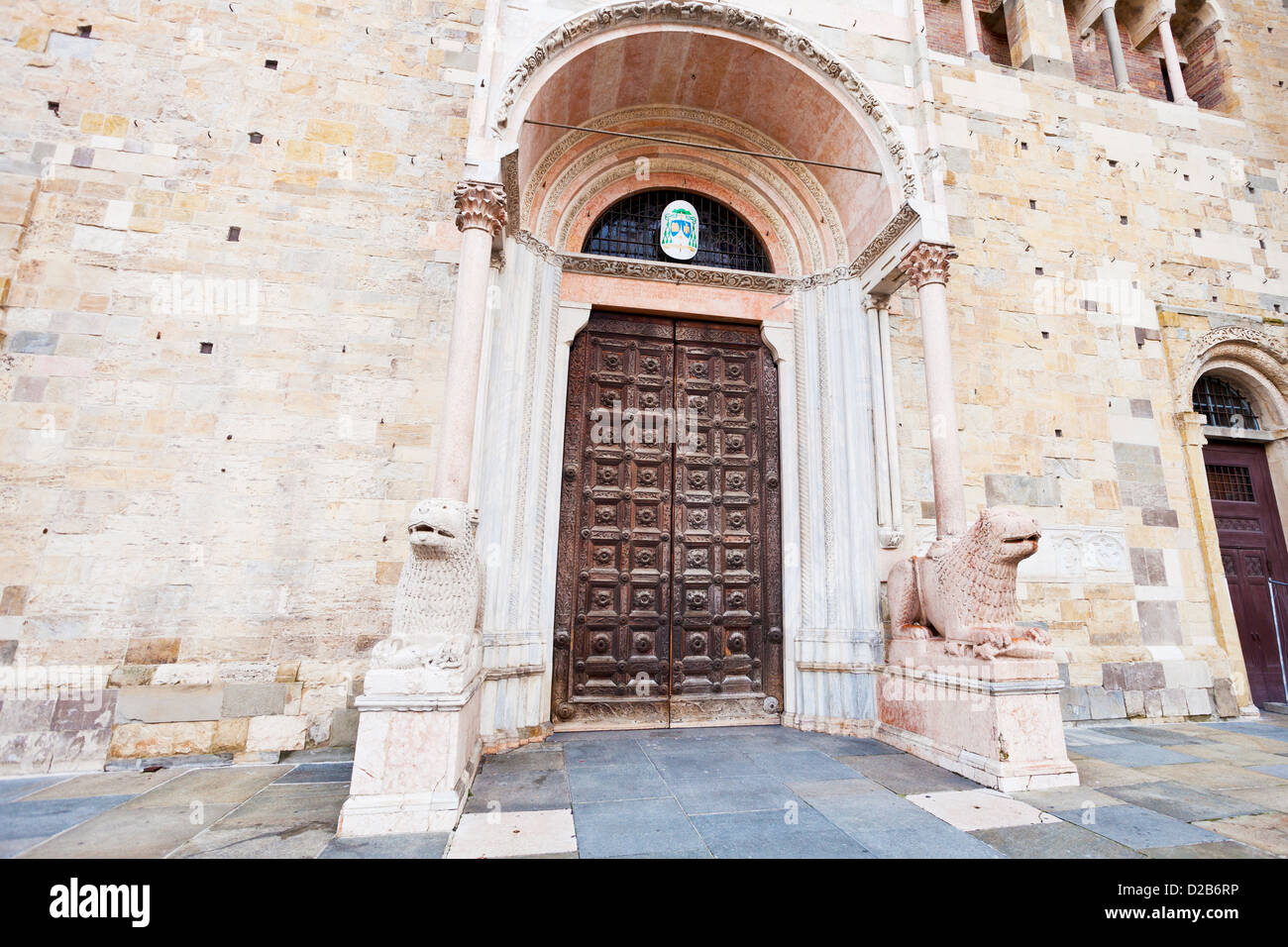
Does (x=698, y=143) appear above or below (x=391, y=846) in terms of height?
above

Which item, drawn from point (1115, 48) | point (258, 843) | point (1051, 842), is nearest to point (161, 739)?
point (258, 843)

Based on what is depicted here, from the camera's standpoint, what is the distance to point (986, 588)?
3949 millimetres

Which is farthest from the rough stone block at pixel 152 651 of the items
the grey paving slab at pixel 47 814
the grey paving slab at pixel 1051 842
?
the grey paving slab at pixel 1051 842

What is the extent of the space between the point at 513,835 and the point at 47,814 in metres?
2.63

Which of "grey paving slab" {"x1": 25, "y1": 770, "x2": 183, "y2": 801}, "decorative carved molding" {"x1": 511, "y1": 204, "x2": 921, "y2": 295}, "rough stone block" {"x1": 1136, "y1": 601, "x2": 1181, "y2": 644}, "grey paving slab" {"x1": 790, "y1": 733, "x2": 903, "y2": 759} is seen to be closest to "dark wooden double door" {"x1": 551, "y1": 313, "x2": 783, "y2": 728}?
"decorative carved molding" {"x1": 511, "y1": 204, "x2": 921, "y2": 295}

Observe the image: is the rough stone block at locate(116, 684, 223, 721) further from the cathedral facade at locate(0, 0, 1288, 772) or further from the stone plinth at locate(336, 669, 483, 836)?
the stone plinth at locate(336, 669, 483, 836)

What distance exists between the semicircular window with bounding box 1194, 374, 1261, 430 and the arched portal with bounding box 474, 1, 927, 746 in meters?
4.84

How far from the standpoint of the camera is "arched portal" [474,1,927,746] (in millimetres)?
4832

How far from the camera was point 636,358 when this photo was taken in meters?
5.75

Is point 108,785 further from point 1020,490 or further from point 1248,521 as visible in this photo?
point 1248,521

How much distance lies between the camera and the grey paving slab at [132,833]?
8.60 ft

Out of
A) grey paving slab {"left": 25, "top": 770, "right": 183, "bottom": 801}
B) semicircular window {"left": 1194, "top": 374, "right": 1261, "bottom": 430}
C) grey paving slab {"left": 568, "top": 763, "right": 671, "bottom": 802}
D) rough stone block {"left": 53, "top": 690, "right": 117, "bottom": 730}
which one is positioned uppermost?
semicircular window {"left": 1194, "top": 374, "right": 1261, "bottom": 430}

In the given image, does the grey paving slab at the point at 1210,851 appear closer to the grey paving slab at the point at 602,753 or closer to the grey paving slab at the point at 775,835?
the grey paving slab at the point at 775,835
